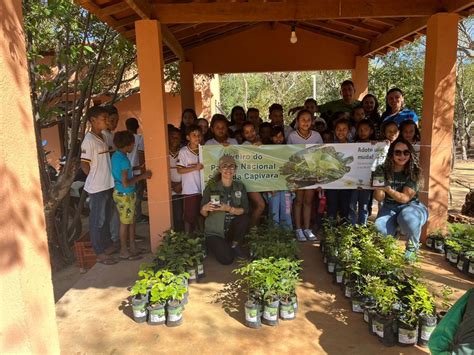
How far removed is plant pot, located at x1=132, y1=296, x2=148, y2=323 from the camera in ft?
11.4

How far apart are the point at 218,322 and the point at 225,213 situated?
155 cm

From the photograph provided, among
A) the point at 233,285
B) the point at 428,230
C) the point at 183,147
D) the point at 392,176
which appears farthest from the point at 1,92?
the point at 428,230

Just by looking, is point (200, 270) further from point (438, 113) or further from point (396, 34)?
point (396, 34)

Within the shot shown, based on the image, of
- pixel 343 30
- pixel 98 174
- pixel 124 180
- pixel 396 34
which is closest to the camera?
pixel 124 180

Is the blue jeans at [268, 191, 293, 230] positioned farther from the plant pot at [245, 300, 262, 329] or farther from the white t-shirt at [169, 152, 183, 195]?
the plant pot at [245, 300, 262, 329]

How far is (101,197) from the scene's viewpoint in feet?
16.0

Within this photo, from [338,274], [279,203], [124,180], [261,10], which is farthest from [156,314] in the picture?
[261,10]

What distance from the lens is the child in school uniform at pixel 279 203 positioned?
5.30m

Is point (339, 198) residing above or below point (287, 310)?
above

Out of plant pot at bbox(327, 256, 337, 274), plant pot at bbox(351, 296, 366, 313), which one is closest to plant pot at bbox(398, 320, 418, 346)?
plant pot at bbox(351, 296, 366, 313)

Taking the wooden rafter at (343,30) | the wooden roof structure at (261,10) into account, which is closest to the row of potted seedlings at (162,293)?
the wooden roof structure at (261,10)

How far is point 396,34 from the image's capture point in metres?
6.36

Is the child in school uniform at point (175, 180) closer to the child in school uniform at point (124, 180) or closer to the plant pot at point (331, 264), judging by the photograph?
the child in school uniform at point (124, 180)

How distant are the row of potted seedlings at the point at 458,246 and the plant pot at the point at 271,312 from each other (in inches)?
94.8
